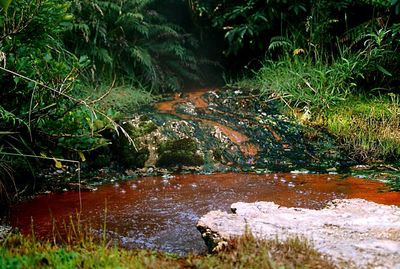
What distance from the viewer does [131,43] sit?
7.83m

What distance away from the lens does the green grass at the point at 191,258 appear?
2.40 metres

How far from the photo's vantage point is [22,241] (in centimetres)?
296

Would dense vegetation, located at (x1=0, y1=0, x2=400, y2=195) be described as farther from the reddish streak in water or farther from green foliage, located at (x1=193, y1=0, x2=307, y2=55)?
the reddish streak in water

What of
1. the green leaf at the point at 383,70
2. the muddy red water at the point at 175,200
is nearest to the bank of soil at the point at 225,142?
the muddy red water at the point at 175,200

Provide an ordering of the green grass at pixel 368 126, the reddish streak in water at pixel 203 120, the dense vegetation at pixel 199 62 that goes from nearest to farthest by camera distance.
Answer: the dense vegetation at pixel 199 62, the green grass at pixel 368 126, the reddish streak in water at pixel 203 120

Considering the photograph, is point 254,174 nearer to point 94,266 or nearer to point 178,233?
point 178,233

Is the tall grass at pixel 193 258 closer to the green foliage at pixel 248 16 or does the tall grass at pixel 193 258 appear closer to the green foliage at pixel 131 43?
the green foliage at pixel 131 43

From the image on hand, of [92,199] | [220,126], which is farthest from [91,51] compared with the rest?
[92,199]

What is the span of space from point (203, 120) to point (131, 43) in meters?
2.30

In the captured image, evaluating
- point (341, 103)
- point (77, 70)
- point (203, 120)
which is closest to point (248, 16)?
point (341, 103)

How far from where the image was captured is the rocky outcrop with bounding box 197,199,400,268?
2.57m

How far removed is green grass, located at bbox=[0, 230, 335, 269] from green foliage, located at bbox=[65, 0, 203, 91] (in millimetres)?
4280

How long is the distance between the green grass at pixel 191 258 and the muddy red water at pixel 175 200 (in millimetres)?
618

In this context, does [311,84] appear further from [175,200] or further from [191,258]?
[191,258]
